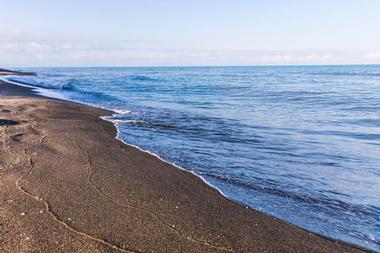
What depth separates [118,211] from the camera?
5582 millimetres

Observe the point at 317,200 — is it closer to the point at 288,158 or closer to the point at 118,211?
the point at 288,158

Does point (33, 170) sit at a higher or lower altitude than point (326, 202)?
higher

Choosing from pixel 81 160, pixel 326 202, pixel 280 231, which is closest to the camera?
pixel 280 231

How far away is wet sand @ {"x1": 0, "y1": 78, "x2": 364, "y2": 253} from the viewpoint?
469 cm

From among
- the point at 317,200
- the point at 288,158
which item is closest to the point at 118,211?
the point at 317,200

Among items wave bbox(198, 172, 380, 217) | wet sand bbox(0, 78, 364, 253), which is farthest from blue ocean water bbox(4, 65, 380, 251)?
wet sand bbox(0, 78, 364, 253)

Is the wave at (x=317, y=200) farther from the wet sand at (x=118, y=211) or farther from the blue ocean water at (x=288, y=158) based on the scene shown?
the wet sand at (x=118, y=211)

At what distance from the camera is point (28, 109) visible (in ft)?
50.8

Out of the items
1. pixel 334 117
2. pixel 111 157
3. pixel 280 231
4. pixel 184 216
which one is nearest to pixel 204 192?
pixel 184 216

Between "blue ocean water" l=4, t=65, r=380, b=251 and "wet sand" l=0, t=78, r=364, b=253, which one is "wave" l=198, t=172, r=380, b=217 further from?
"wet sand" l=0, t=78, r=364, b=253

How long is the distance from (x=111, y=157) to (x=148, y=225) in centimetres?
396

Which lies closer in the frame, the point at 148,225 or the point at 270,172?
the point at 148,225

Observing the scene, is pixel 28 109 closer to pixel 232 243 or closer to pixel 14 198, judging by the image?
pixel 14 198

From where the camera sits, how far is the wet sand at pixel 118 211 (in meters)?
4.69
